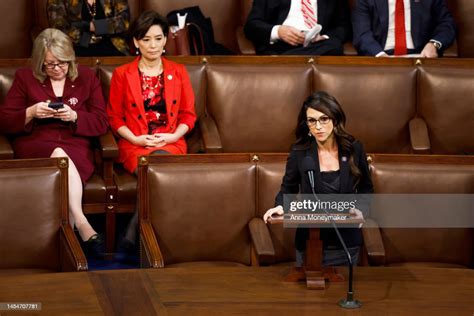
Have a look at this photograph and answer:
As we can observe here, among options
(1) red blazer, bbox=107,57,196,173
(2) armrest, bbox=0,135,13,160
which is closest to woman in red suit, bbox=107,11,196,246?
(1) red blazer, bbox=107,57,196,173

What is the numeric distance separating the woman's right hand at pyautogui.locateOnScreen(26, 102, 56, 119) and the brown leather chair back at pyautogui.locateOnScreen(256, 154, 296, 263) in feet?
1.68

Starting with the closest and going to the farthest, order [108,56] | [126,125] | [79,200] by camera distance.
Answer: [79,200] → [126,125] → [108,56]

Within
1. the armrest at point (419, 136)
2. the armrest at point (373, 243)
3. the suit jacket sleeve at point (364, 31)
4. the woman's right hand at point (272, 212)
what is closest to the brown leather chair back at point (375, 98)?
the armrest at point (419, 136)

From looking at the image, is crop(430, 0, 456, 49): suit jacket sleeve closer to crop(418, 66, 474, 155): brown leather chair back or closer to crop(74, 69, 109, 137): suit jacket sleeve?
crop(418, 66, 474, 155): brown leather chair back

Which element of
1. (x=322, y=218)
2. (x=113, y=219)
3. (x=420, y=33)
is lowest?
(x=113, y=219)

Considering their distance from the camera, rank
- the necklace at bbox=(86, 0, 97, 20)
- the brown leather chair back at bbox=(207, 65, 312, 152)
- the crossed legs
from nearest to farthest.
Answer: the crossed legs, the brown leather chair back at bbox=(207, 65, 312, 152), the necklace at bbox=(86, 0, 97, 20)

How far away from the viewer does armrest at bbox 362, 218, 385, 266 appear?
178 centimetres

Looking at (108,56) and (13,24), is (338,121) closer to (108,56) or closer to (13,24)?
Answer: (108,56)

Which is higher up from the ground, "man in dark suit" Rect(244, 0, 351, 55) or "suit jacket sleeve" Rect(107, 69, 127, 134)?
"man in dark suit" Rect(244, 0, 351, 55)

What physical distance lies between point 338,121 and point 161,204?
366 mm

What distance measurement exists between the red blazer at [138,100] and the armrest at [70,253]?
17.5 inches

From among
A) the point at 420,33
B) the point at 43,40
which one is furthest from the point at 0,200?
the point at 420,33

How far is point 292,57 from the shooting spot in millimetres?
2361

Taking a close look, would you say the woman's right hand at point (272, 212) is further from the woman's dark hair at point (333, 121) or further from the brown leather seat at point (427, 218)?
the brown leather seat at point (427, 218)
